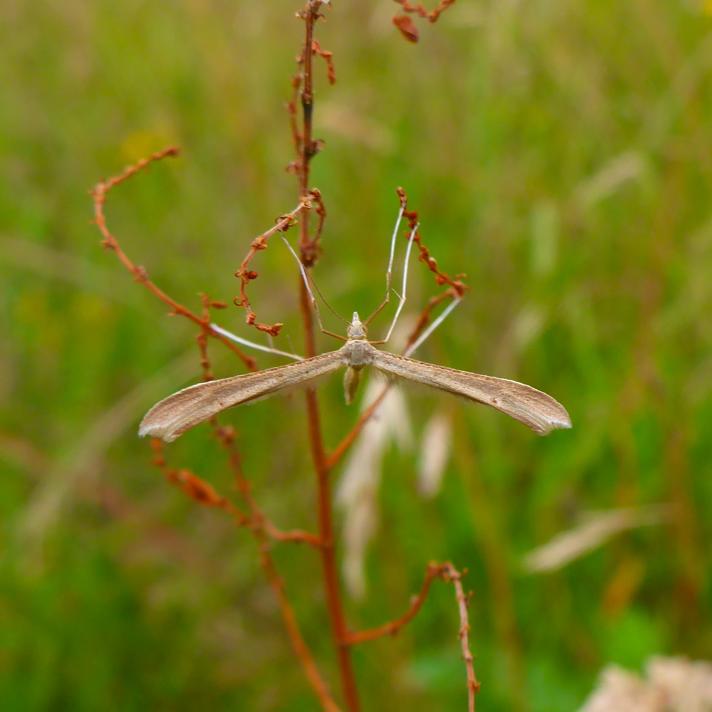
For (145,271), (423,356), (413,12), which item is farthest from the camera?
(423,356)

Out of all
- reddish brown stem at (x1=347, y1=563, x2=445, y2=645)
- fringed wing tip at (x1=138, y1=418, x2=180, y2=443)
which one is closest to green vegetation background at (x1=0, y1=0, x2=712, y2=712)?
reddish brown stem at (x1=347, y1=563, x2=445, y2=645)

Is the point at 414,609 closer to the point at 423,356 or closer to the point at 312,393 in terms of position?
the point at 312,393

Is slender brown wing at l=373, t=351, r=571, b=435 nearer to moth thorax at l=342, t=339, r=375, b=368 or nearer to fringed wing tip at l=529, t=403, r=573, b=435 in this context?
fringed wing tip at l=529, t=403, r=573, b=435

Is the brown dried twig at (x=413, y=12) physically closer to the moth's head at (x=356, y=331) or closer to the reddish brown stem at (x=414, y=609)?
the moth's head at (x=356, y=331)

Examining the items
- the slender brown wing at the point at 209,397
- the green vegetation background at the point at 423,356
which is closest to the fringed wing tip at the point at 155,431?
the slender brown wing at the point at 209,397

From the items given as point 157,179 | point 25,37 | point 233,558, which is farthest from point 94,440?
point 25,37

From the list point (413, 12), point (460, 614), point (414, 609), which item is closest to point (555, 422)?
point (460, 614)
